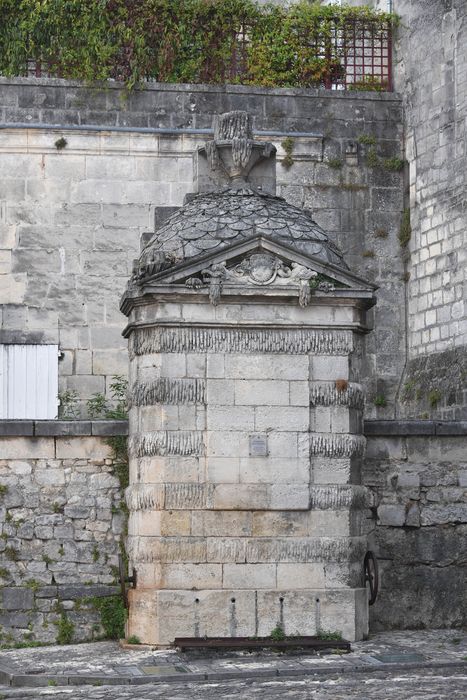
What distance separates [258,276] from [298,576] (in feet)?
7.87

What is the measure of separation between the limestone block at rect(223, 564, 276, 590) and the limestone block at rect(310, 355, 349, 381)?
1571mm

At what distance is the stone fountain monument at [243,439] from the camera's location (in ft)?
37.3

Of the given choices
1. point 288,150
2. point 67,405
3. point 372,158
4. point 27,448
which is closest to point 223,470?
point 27,448

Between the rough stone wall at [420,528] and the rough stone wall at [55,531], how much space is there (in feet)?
7.75

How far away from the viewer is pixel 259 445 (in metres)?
11.5

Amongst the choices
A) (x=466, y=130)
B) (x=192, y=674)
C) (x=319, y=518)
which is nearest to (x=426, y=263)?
(x=466, y=130)

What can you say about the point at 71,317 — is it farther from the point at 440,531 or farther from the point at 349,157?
the point at 440,531

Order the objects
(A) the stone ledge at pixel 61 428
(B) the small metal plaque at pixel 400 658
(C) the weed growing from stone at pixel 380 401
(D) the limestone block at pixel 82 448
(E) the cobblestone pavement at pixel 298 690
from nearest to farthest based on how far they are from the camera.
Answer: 1. (E) the cobblestone pavement at pixel 298 690
2. (B) the small metal plaque at pixel 400 658
3. (A) the stone ledge at pixel 61 428
4. (D) the limestone block at pixel 82 448
5. (C) the weed growing from stone at pixel 380 401

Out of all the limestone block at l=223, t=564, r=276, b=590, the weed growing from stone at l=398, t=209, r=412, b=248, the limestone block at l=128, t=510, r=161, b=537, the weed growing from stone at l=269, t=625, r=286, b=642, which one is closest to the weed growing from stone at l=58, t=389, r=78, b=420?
the weed growing from stone at l=398, t=209, r=412, b=248

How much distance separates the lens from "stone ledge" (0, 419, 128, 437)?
12109 mm

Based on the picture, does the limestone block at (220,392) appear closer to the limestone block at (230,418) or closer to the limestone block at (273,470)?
the limestone block at (230,418)

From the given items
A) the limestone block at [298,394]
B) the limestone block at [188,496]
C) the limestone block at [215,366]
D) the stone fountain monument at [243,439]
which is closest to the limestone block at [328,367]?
the stone fountain monument at [243,439]

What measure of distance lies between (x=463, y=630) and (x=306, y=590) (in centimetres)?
187

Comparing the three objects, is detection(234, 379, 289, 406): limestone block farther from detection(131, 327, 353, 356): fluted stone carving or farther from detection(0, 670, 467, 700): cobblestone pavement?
detection(0, 670, 467, 700): cobblestone pavement
